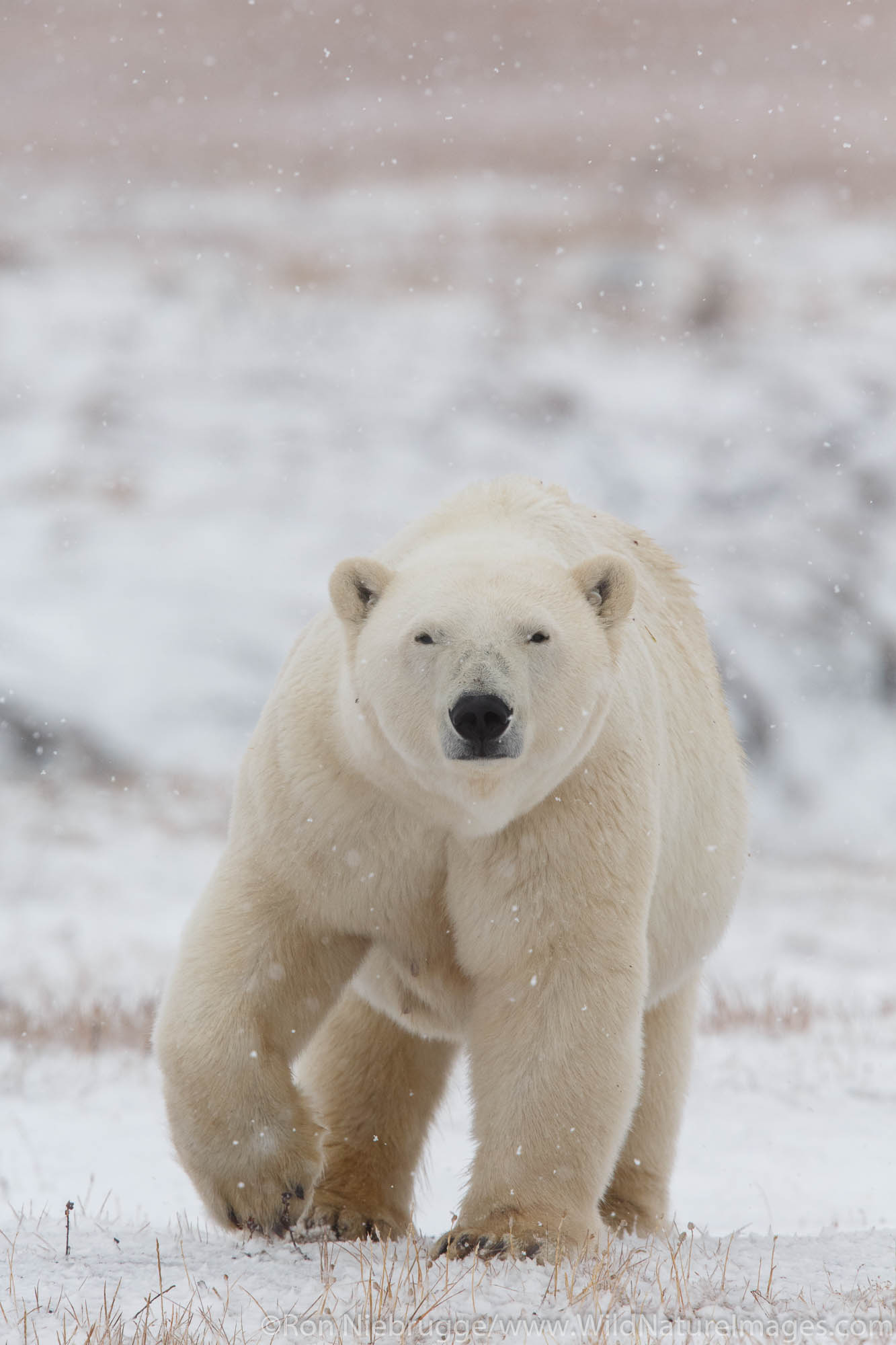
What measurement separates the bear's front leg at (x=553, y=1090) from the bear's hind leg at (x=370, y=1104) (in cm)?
99

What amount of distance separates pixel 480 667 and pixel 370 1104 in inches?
80.9

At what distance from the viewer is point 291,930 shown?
3.87 meters

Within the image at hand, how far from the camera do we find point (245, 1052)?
379 cm

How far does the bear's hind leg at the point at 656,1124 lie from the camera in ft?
16.0

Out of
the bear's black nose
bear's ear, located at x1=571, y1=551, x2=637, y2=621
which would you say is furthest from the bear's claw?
bear's ear, located at x1=571, y1=551, x2=637, y2=621

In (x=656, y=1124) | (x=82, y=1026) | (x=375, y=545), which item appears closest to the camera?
(x=656, y=1124)

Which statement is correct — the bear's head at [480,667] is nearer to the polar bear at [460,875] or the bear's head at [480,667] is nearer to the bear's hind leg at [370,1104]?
the polar bear at [460,875]

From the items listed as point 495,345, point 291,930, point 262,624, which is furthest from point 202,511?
point 291,930

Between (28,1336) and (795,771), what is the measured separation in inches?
1025

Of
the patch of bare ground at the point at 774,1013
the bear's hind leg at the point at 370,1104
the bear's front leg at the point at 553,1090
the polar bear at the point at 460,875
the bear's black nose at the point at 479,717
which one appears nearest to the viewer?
the bear's black nose at the point at 479,717

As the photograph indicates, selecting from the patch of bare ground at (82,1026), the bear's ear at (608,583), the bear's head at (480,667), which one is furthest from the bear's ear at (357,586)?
the patch of bare ground at (82,1026)

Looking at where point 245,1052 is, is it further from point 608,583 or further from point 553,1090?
point 608,583

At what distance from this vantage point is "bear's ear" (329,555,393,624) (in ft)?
12.0

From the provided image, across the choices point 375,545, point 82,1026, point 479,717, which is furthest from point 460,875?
point 375,545
